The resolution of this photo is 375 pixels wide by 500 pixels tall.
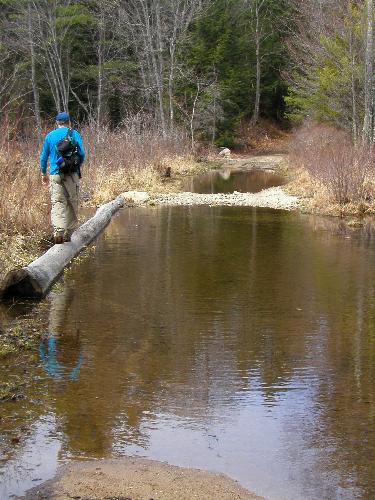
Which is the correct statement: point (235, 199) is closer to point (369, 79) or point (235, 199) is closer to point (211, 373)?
point (369, 79)

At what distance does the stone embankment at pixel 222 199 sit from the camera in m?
19.9

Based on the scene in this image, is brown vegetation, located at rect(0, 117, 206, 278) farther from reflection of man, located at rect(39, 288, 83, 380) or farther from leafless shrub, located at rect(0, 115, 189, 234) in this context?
reflection of man, located at rect(39, 288, 83, 380)

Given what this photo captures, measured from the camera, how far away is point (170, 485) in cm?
433

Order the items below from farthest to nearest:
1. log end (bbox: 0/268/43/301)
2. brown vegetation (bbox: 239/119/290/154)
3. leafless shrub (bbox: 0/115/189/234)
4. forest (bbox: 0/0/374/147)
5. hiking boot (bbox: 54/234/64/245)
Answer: brown vegetation (bbox: 239/119/290/154)
forest (bbox: 0/0/374/147)
leafless shrub (bbox: 0/115/189/234)
hiking boot (bbox: 54/234/64/245)
log end (bbox: 0/268/43/301)

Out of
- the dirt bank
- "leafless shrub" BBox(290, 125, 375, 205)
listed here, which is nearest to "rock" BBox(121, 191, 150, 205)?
"leafless shrub" BBox(290, 125, 375, 205)

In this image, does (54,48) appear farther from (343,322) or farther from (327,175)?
(343,322)

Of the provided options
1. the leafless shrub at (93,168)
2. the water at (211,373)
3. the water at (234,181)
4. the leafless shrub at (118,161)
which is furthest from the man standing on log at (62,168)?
the water at (234,181)

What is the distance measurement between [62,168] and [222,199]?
11.1 m

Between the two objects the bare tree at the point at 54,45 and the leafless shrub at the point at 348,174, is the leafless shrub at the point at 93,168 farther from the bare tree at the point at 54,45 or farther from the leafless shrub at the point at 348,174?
the bare tree at the point at 54,45

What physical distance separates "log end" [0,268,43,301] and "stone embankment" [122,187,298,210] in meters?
11.1

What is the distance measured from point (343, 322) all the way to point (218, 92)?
3799 centimetres

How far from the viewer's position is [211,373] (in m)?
6.34

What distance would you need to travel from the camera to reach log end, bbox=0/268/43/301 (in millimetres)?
8438

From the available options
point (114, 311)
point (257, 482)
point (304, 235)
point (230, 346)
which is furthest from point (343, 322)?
point (304, 235)
